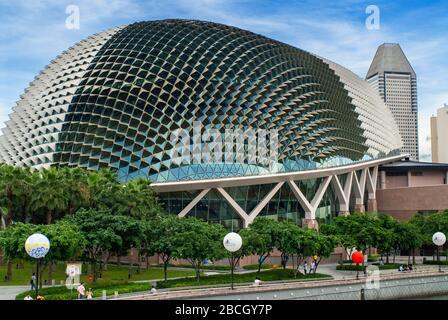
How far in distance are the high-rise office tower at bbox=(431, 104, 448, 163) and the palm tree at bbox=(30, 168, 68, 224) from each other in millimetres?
107913

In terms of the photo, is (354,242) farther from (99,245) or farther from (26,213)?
(26,213)

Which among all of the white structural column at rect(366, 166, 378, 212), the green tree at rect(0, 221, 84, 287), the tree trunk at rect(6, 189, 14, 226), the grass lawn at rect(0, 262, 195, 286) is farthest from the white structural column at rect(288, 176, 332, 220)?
the green tree at rect(0, 221, 84, 287)

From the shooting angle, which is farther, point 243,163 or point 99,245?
point 243,163

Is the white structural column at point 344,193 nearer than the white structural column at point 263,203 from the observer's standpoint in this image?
No

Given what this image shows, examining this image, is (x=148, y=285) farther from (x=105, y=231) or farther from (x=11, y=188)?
(x=11, y=188)

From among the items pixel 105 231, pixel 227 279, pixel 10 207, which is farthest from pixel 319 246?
pixel 10 207

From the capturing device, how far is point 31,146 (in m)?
69.5

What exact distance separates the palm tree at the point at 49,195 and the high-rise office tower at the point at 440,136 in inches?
4249


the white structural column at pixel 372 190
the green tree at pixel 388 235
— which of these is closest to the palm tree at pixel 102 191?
the green tree at pixel 388 235

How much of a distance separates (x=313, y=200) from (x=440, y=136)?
91.9 metres

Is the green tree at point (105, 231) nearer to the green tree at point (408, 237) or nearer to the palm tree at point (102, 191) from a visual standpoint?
the palm tree at point (102, 191)

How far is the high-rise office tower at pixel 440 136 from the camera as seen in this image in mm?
136200
